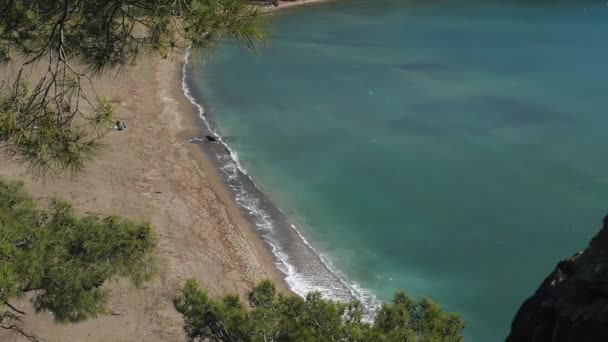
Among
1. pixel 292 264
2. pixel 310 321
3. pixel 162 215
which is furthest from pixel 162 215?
pixel 310 321

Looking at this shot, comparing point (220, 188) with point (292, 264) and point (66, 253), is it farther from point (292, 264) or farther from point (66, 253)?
point (66, 253)

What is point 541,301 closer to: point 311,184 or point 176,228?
point 176,228

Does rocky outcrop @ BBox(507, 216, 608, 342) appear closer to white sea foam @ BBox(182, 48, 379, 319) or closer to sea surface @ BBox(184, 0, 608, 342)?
sea surface @ BBox(184, 0, 608, 342)

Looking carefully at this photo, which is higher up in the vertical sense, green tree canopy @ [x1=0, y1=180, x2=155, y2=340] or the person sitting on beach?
the person sitting on beach

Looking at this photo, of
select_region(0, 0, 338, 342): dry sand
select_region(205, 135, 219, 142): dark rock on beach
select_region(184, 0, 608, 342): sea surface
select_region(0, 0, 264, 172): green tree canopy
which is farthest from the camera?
select_region(205, 135, 219, 142): dark rock on beach

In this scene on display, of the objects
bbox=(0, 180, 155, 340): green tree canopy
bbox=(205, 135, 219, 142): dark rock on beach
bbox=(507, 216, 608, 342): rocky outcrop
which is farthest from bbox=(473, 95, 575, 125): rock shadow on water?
bbox=(0, 180, 155, 340): green tree canopy

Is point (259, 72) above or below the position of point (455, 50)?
below

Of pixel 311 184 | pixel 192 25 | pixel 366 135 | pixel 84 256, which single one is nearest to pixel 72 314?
pixel 84 256
